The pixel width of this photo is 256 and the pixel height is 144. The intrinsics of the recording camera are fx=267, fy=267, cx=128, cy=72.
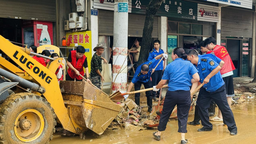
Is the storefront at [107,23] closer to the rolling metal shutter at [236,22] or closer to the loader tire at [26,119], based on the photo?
the loader tire at [26,119]

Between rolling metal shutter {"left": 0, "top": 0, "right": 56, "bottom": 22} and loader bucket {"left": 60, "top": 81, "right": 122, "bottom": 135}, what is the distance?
16.4 feet

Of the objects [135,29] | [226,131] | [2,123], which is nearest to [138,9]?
[135,29]

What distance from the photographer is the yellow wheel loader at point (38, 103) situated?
396 centimetres

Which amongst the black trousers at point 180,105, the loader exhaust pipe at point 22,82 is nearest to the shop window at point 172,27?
the black trousers at point 180,105

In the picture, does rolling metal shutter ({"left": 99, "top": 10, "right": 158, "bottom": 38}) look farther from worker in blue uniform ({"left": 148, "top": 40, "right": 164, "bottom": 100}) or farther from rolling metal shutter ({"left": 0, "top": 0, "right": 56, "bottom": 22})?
worker in blue uniform ({"left": 148, "top": 40, "right": 164, "bottom": 100})

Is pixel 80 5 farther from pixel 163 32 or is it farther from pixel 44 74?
pixel 44 74

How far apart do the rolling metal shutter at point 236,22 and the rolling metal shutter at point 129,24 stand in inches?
227

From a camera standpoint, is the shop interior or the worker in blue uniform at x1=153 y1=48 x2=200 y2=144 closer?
the worker in blue uniform at x1=153 y1=48 x2=200 y2=144

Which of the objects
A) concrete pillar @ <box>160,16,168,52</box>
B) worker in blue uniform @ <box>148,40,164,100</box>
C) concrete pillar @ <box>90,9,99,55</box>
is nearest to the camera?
worker in blue uniform @ <box>148,40,164,100</box>

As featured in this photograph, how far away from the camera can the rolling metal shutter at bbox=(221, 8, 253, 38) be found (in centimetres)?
1599

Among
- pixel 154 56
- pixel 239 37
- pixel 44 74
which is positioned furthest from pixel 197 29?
pixel 44 74

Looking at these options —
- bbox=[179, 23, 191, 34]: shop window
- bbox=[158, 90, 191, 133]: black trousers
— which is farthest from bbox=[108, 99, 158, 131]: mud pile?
bbox=[179, 23, 191, 34]: shop window

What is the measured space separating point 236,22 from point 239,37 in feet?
3.32

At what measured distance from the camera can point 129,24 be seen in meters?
11.4
